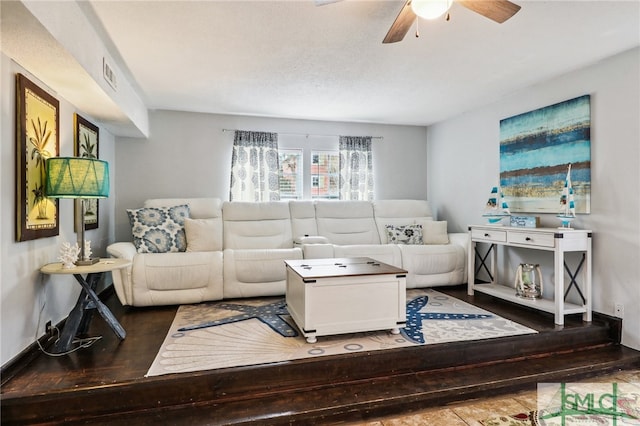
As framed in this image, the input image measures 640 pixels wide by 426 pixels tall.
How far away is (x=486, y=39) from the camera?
104 inches

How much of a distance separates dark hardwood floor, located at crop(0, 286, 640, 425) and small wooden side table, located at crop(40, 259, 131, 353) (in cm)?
10

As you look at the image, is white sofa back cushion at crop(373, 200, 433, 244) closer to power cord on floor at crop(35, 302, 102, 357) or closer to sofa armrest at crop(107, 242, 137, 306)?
sofa armrest at crop(107, 242, 137, 306)

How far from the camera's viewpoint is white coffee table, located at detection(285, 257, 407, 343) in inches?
99.9

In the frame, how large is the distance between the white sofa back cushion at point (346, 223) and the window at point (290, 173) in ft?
1.67

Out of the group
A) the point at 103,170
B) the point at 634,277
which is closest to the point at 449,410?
the point at 634,277

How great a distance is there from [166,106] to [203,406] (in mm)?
3609

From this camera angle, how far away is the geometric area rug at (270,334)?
2.34 metres

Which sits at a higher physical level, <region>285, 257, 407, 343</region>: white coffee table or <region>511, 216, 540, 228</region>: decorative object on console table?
<region>511, 216, 540, 228</region>: decorative object on console table

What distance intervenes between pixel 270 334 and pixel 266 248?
1.68 m

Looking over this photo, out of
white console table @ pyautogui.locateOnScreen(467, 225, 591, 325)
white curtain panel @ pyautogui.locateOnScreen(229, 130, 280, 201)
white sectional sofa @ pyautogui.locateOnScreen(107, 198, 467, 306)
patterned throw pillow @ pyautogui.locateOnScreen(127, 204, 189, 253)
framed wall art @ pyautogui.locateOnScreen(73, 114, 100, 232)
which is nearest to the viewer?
white console table @ pyautogui.locateOnScreen(467, 225, 591, 325)

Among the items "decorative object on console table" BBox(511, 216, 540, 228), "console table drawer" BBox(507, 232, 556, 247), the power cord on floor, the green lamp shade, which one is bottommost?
the power cord on floor

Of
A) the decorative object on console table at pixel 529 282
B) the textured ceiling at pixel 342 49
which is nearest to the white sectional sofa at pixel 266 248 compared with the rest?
the decorative object on console table at pixel 529 282

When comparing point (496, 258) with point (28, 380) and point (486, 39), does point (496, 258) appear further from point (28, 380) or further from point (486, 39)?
point (28, 380)

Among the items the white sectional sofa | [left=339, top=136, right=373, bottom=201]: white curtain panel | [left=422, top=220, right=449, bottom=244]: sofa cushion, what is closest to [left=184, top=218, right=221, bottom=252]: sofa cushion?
the white sectional sofa
